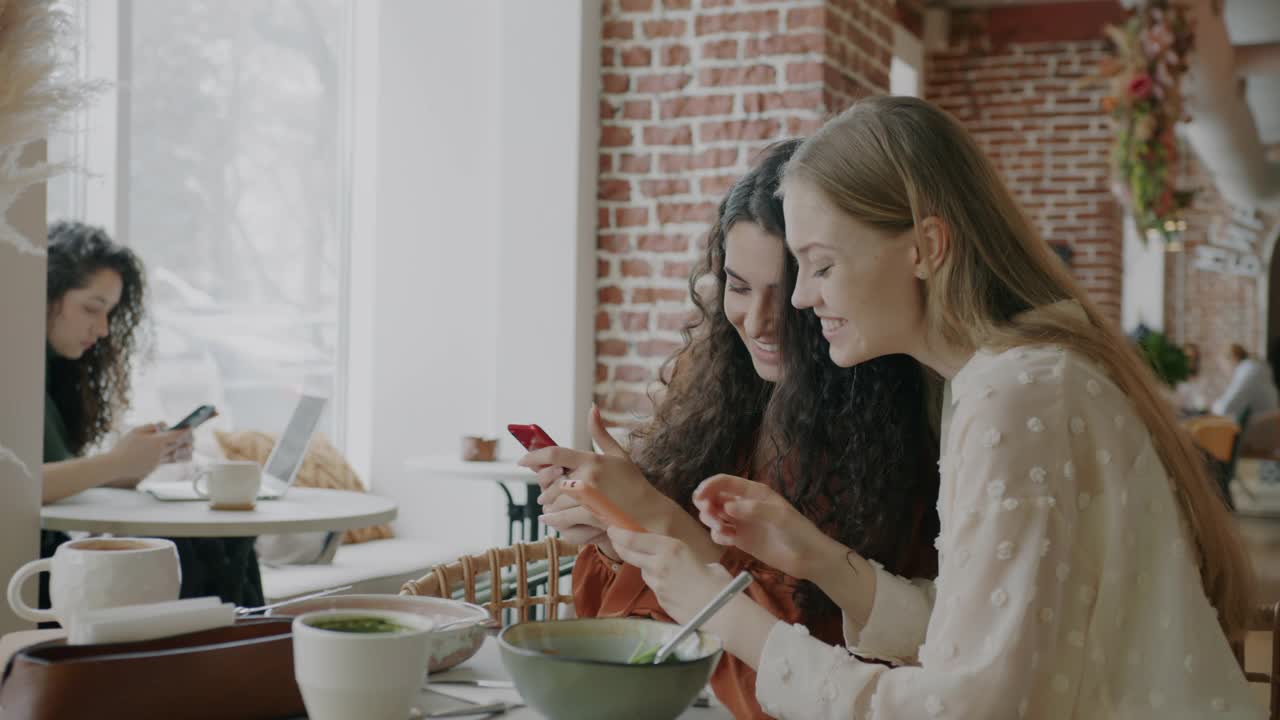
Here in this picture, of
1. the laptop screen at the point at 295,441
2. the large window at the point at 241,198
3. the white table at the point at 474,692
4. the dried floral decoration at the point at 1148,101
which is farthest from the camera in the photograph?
the dried floral decoration at the point at 1148,101

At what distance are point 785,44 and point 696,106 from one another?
1.22 feet

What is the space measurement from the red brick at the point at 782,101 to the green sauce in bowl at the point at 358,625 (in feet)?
11.7

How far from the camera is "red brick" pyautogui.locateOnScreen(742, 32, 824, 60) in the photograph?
438cm

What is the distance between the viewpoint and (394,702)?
96 centimetres

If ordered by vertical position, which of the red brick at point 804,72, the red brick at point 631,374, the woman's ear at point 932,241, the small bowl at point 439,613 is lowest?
the small bowl at point 439,613

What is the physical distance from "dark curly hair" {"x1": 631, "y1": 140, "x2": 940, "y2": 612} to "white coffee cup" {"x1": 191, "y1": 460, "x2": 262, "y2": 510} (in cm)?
116

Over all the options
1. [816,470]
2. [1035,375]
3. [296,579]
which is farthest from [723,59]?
[1035,375]

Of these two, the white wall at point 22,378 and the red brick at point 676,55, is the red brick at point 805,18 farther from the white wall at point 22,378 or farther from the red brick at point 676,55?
the white wall at point 22,378

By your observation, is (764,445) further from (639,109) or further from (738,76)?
(639,109)

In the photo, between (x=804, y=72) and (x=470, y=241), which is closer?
(x=804, y=72)

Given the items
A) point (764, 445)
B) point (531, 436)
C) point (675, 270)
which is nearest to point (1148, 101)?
point (675, 270)

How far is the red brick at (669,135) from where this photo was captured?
459 cm

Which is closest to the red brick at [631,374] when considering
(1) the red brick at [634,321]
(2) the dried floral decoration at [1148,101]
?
(1) the red brick at [634,321]

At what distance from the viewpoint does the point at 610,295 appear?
4.71 metres
